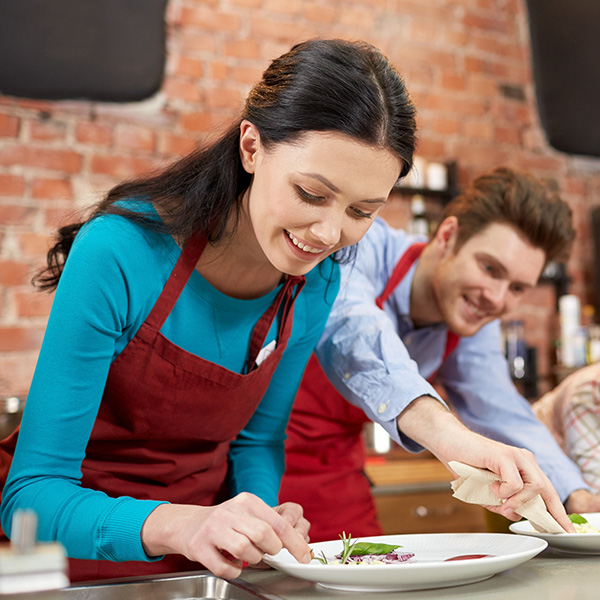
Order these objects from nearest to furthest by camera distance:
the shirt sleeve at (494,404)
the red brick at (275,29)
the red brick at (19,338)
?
the shirt sleeve at (494,404)
the red brick at (19,338)
the red brick at (275,29)

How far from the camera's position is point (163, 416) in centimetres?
106

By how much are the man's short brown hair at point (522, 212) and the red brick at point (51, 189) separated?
1.50m

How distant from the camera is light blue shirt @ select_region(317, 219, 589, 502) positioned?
120 cm

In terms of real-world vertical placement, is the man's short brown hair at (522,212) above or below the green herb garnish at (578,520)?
above

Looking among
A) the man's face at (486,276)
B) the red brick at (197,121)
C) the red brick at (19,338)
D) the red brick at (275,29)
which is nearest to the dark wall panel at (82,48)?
the red brick at (197,121)

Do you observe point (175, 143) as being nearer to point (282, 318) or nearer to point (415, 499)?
point (415, 499)

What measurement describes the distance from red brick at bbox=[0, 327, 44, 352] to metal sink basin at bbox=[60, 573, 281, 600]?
1.82 metres

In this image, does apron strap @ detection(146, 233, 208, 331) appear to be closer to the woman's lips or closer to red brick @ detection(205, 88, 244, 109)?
the woman's lips

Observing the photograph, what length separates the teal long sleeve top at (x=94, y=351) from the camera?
812mm

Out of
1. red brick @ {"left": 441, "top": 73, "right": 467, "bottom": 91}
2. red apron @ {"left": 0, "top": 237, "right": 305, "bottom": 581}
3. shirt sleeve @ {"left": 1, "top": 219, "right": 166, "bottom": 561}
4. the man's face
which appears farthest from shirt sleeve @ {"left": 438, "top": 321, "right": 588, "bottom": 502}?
red brick @ {"left": 441, "top": 73, "right": 467, "bottom": 91}

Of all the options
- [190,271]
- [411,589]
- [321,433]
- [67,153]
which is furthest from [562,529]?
[67,153]

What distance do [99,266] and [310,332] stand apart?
17.5 inches

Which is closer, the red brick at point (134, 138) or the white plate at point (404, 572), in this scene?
the white plate at point (404, 572)

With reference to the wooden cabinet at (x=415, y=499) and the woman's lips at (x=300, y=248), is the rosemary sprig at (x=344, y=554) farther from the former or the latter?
the wooden cabinet at (x=415, y=499)
